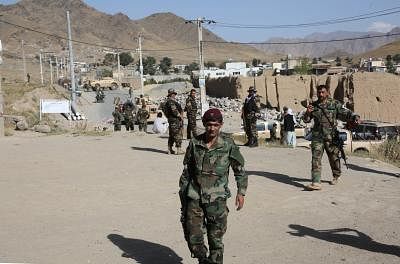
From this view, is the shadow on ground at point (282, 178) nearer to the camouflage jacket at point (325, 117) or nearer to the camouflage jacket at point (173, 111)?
the camouflage jacket at point (325, 117)

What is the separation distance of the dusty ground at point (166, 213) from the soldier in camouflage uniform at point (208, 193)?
0.88 metres

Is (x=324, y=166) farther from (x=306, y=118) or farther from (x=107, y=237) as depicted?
(x=107, y=237)

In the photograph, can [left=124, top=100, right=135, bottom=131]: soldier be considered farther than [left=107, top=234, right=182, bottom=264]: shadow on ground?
Yes

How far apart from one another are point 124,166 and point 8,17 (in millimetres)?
179657

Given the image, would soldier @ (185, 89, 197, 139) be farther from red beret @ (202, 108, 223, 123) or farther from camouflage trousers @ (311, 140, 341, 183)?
red beret @ (202, 108, 223, 123)

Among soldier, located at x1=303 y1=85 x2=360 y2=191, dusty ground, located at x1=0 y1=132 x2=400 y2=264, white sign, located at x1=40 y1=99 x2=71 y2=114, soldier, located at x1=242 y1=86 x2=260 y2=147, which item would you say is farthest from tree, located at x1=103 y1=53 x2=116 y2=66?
soldier, located at x1=303 y1=85 x2=360 y2=191

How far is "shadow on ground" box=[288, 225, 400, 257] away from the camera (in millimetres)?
5844

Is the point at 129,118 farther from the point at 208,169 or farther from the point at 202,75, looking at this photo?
the point at 208,169

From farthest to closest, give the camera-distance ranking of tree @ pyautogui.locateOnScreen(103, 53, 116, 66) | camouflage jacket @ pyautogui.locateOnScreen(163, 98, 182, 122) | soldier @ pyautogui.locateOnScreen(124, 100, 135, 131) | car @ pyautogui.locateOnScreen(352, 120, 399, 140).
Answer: tree @ pyautogui.locateOnScreen(103, 53, 116, 66) < soldier @ pyautogui.locateOnScreen(124, 100, 135, 131) < car @ pyautogui.locateOnScreen(352, 120, 399, 140) < camouflage jacket @ pyautogui.locateOnScreen(163, 98, 182, 122)

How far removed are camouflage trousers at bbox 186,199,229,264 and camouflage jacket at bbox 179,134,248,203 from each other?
0.20ft

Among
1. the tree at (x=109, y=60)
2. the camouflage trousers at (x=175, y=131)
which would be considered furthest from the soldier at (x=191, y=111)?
the tree at (x=109, y=60)

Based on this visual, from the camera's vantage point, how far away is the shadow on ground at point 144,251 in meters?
5.55

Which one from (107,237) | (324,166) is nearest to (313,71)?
(324,166)

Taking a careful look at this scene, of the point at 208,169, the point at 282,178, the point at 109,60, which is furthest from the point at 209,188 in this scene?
the point at 109,60
